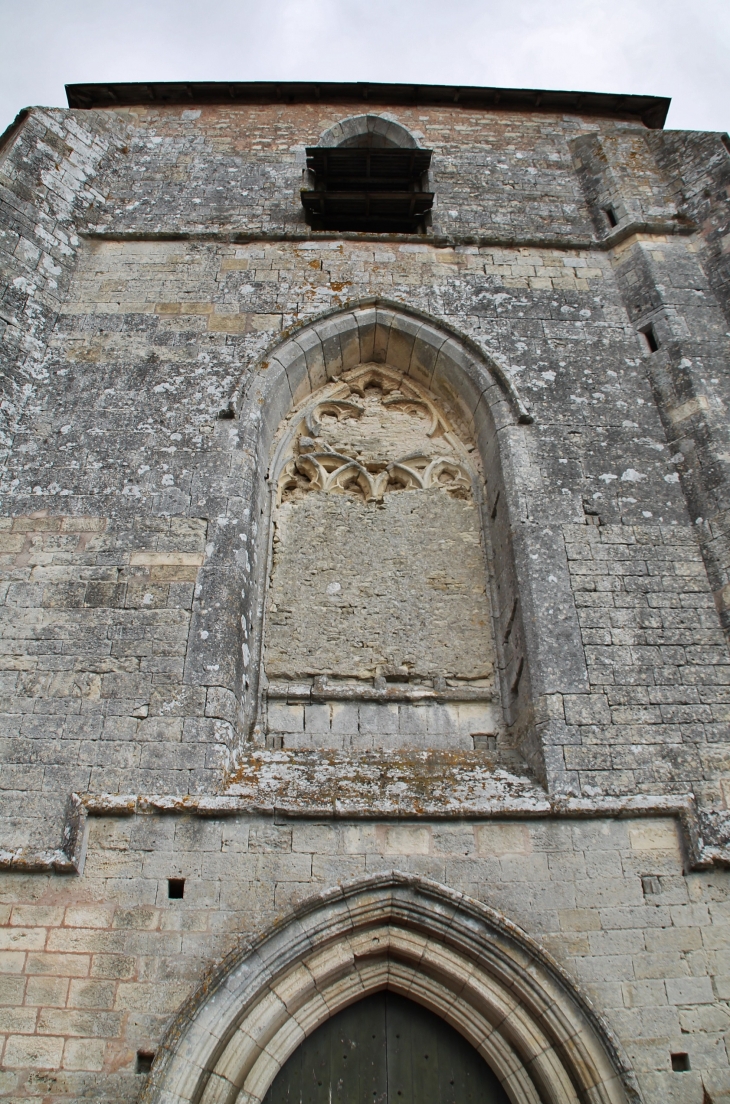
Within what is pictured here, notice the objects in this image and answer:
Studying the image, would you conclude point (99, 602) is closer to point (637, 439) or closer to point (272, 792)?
point (272, 792)

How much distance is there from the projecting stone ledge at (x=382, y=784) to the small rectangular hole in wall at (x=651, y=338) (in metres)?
3.45

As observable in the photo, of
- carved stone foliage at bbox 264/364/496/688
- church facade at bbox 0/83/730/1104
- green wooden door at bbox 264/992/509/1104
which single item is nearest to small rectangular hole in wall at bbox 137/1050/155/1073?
church facade at bbox 0/83/730/1104

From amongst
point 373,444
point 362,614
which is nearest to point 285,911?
point 362,614

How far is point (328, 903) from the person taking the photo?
11.9ft

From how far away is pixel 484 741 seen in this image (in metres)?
4.60

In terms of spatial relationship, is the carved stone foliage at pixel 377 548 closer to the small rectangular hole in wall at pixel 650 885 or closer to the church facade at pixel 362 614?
the church facade at pixel 362 614

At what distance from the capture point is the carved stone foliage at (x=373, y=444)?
567 centimetres

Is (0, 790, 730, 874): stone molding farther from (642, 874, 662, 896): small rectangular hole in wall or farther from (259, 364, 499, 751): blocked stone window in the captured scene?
(259, 364, 499, 751): blocked stone window

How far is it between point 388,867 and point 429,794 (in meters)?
0.42

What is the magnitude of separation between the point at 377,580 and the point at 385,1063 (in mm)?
2676

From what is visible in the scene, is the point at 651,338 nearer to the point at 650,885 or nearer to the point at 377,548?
the point at 377,548

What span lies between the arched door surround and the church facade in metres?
0.02

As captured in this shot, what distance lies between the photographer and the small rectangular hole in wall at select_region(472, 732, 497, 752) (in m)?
4.57

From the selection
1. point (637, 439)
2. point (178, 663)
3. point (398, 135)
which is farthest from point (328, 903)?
point (398, 135)
